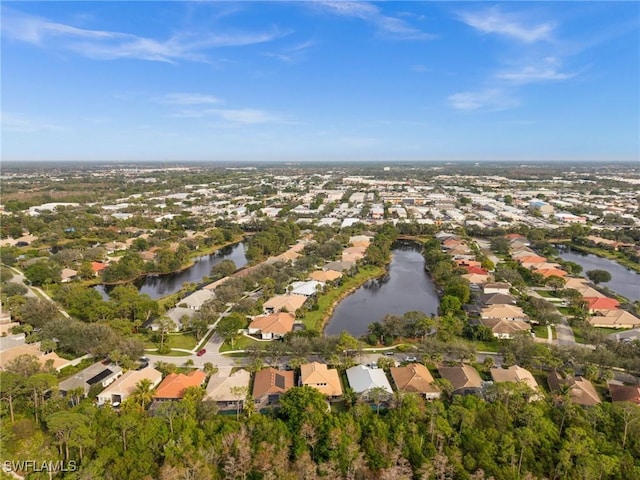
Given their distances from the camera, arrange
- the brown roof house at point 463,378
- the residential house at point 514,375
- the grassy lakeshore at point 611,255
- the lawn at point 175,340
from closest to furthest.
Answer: the brown roof house at point 463,378 < the residential house at point 514,375 < the lawn at point 175,340 < the grassy lakeshore at point 611,255

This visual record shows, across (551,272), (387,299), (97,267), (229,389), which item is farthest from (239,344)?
(551,272)

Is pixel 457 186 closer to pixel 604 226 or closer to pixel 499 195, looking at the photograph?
pixel 499 195

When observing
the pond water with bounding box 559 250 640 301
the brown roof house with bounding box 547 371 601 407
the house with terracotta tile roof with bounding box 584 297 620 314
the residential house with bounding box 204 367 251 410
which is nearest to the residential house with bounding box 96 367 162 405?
the residential house with bounding box 204 367 251 410

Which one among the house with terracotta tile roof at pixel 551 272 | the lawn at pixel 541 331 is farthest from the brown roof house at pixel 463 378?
the house with terracotta tile roof at pixel 551 272

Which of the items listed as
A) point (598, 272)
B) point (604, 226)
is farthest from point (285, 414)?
point (604, 226)

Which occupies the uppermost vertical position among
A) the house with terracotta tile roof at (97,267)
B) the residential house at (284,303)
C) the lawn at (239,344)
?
the house with terracotta tile roof at (97,267)

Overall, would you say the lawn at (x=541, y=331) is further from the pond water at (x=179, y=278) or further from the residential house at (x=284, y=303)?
the pond water at (x=179, y=278)
